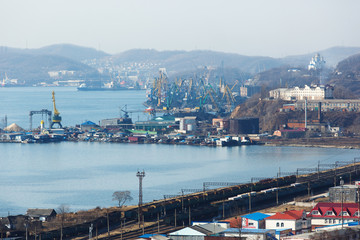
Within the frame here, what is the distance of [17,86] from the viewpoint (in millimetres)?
76062

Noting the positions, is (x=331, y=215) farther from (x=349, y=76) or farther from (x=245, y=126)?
(x=349, y=76)

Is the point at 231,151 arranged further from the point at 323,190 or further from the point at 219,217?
the point at 219,217

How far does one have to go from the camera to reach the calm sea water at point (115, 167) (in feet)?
44.8

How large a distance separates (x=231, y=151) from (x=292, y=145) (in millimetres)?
2029

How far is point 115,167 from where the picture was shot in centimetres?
1819

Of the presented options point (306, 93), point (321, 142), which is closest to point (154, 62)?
point (306, 93)

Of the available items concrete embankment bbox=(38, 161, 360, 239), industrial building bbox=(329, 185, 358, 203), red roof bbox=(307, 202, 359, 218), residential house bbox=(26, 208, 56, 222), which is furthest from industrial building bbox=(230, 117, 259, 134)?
red roof bbox=(307, 202, 359, 218)

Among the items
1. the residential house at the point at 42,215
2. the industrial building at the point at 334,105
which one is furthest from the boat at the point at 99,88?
the residential house at the point at 42,215

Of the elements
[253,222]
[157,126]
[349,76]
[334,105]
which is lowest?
[253,222]

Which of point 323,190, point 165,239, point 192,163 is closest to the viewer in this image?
point 165,239

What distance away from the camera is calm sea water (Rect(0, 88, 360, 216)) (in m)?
13.6

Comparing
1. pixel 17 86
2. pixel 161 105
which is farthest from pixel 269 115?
pixel 17 86

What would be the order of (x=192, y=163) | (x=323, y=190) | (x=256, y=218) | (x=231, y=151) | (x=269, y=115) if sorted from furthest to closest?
1. (x=269, y=115)
2. (x=231, y=151)
3. (x=192, y=163)
4. (x=323, y=190)
5. (x=256, y=218)

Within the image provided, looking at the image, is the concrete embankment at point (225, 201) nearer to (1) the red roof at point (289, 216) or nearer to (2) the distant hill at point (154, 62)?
(1) the red roof at point (289, 216)
